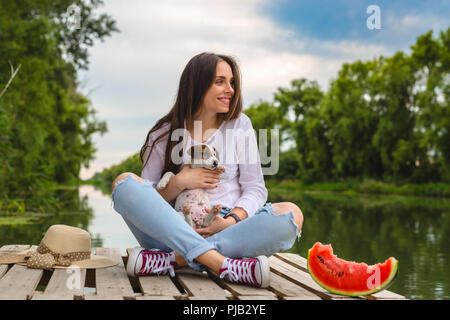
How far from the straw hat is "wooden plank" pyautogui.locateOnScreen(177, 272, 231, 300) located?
0.68 metres

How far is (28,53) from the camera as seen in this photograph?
11.4 m

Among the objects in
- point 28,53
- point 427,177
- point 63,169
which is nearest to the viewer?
point 28,53

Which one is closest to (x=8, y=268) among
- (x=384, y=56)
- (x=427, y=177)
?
(x=427, y=177)

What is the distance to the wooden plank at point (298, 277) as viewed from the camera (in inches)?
99.8

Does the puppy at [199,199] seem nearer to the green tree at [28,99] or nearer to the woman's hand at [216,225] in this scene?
the woman's hand at [216,225]

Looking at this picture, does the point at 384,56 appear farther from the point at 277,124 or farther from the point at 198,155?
the point at 198,155

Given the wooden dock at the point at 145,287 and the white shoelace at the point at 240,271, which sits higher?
the white shoelace at the point at 240,271

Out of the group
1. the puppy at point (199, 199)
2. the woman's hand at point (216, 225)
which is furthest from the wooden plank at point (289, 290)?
the puppy at point (199, 199)

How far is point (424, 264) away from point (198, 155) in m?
3.38

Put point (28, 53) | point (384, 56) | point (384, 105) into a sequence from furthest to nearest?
point (384, 56)
point (384, 105)
point (28, 53)

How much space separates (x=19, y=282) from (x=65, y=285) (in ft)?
0.90

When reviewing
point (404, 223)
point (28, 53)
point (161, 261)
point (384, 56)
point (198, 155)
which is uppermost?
point (384, 56)

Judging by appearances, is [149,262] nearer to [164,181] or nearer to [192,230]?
[192,230]

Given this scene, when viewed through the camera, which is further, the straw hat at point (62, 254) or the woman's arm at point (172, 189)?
the straw hat at point (62, 254)
